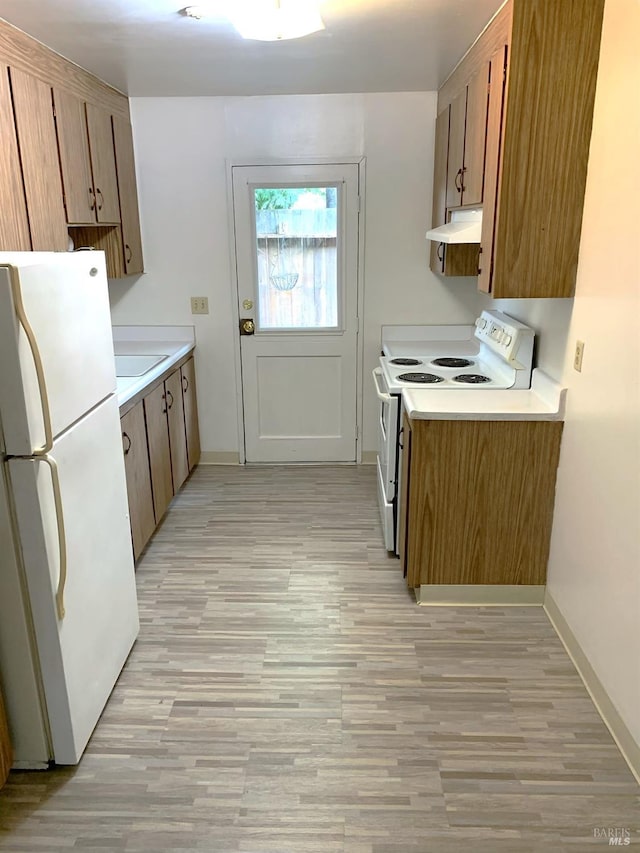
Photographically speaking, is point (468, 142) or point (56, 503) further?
point (468, 142)

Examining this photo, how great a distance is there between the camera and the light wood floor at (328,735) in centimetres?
173

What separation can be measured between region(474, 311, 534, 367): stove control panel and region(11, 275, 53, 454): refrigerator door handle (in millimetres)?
2042

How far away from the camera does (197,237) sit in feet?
13.2

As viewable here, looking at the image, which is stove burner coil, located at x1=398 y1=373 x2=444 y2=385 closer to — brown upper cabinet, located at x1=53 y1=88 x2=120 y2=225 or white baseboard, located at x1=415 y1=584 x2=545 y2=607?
white baseboard, located at x1=415 y1=584 x2=545 y2=607

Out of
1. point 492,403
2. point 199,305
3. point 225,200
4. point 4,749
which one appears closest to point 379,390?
point 492,403

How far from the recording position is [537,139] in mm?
2262

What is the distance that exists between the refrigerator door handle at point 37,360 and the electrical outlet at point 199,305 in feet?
8.49

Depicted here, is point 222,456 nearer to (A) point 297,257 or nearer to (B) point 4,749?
(A) point 297,257

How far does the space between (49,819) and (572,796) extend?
4.97ft

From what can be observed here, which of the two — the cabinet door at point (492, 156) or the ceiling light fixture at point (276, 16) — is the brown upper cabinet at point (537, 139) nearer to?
the cabinet door at point (492, 156)

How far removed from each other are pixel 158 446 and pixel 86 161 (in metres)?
1.49

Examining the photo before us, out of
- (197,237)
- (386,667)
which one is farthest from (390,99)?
(386,667)

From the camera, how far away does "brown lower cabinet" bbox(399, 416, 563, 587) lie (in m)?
2.54

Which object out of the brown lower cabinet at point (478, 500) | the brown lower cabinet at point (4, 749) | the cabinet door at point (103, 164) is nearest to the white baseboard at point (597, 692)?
the brown lower cabinet at point (478, 500)
